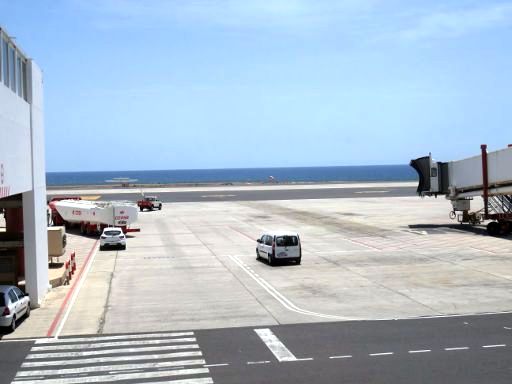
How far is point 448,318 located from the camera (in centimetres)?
2317

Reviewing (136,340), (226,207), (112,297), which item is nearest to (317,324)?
(136,340)

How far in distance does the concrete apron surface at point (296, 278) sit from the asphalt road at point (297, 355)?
1751 millimetres

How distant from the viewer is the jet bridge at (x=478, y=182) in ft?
169

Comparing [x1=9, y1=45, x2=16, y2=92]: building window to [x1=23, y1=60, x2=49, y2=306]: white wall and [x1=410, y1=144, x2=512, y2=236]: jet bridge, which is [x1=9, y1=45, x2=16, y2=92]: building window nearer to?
[x1=23, y1=60, x2=49, y2=306]: white wall

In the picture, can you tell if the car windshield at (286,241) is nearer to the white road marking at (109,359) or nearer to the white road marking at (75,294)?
the white road marking at (75,294)

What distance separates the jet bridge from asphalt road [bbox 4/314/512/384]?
31.1m

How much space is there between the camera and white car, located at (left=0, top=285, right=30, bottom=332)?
2158 cm

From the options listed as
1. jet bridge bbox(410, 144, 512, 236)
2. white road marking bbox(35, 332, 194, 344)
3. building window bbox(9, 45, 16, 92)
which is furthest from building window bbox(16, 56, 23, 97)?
jet bridge bbox(410, 144, 512, 236)

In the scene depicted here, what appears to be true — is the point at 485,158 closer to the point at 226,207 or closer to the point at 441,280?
the point at 441,280

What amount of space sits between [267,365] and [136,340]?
5.21m

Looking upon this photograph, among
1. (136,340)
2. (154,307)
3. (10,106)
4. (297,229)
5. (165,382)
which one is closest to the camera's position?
(165,382)

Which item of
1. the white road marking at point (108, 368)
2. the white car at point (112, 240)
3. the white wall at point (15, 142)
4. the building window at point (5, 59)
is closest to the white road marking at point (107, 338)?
the white road marking at point (108, 368)

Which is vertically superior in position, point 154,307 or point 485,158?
point 485,158

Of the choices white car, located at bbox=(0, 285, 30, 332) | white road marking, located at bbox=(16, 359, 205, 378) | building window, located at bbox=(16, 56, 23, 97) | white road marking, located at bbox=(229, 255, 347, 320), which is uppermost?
building window, located at bbox=(16, 56, 23, 97)
